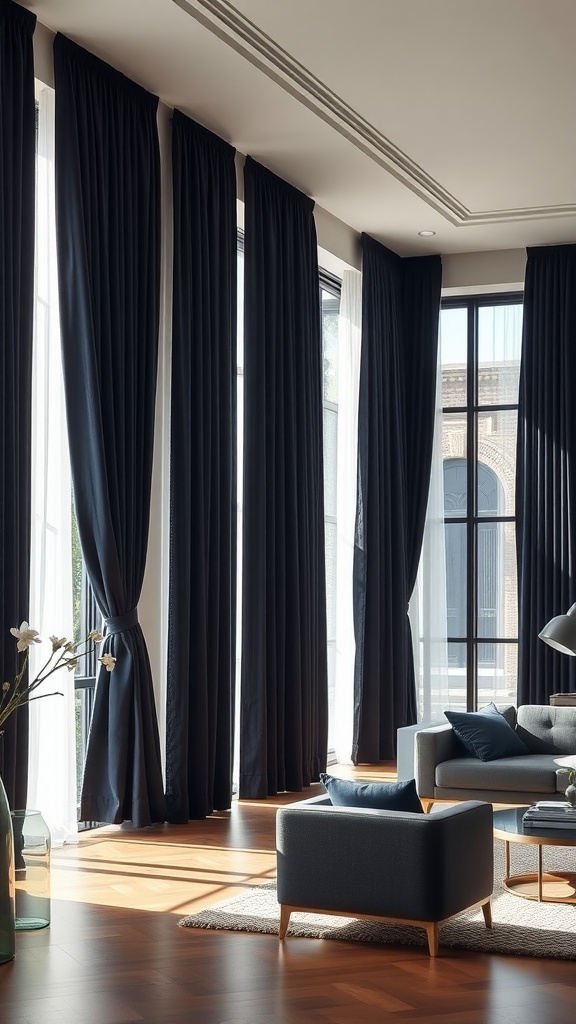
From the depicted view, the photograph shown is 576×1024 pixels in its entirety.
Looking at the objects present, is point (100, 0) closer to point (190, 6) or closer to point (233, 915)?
point (190, 6)

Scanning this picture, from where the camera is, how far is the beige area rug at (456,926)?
4.79 m

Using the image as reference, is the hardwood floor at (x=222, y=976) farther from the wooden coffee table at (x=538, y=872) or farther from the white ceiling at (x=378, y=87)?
the white ceiling at (x=378, y=87)

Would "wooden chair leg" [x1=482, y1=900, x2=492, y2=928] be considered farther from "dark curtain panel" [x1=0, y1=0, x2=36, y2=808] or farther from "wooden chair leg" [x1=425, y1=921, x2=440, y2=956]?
"dark curtain panel" [x1=0, y1=0, x2=36, y2=808]

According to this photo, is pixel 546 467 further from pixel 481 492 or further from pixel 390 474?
pixel 390 474

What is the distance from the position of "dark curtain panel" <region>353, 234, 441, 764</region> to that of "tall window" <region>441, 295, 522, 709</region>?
39cm

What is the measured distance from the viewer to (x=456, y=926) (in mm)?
5062

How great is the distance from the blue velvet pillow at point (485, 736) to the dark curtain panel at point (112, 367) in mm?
1877

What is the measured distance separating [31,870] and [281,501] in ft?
13.9

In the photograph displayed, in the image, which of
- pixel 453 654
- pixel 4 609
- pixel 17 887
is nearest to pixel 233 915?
pixel 17 887

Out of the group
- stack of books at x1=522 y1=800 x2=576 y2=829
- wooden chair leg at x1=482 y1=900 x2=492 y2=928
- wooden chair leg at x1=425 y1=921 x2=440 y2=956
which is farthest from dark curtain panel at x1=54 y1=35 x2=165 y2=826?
wooden chair leg at x1=425 y1=921 x2=440 y2=956

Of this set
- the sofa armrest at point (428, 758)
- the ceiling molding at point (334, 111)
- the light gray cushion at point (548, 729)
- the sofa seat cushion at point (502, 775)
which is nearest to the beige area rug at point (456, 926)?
the sofa seat cushion at point (502, 775)

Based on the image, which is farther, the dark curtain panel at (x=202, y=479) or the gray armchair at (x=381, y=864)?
the dark curtain panel at (x=202, y=479)

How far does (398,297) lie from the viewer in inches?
442

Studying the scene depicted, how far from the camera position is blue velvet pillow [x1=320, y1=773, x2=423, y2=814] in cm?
489
